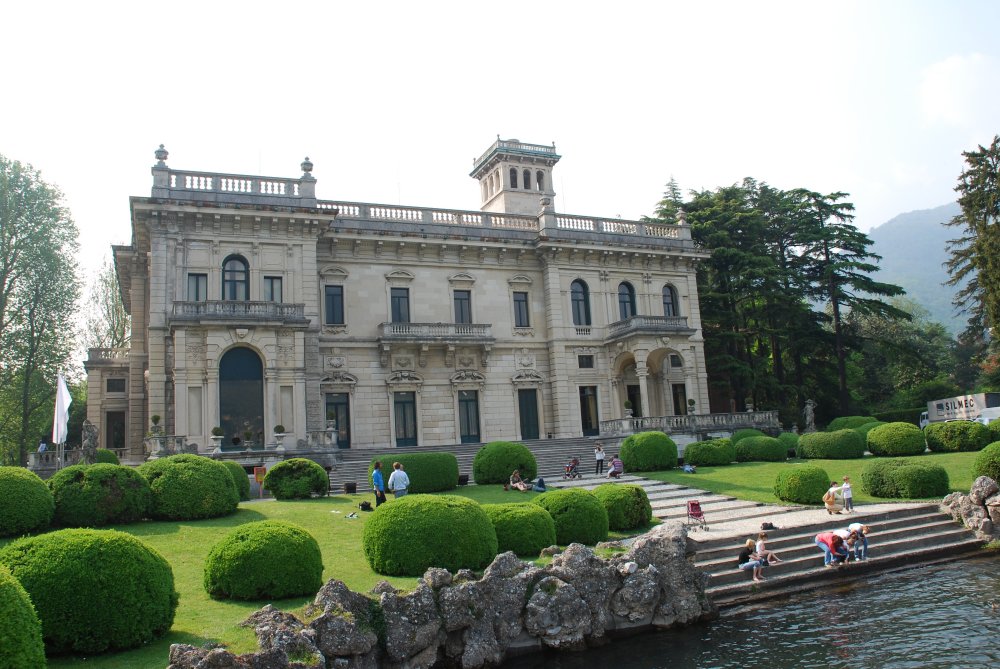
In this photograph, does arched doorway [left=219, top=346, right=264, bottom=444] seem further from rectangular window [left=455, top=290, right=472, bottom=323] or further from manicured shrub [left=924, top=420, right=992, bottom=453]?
manicured shrub [left=924, top=420, right=992, bottom=453]

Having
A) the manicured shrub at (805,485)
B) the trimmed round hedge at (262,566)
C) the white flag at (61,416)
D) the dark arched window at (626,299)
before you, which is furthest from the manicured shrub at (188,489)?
the dark arched window at (626,299)

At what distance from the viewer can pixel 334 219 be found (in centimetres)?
3481

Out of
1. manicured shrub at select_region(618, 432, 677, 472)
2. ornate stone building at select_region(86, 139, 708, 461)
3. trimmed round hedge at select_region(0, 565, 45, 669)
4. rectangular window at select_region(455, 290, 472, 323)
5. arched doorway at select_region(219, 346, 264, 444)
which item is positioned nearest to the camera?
trimmed round hedge at select_region(0, 565, 45, 669)

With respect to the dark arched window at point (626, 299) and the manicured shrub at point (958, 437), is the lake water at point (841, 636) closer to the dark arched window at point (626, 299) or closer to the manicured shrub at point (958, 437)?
the manicured shrub at point (958, 437)

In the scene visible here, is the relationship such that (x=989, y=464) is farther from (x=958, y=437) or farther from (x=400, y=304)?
(x=400, y=304)

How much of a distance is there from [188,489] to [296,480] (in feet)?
14.4

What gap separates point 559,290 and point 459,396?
8.15 meters

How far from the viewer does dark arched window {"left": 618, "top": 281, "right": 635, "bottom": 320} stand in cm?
4200

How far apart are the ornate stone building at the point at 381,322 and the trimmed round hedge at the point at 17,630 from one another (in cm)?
2229

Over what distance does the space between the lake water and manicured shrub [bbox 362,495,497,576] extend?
208 centimetres

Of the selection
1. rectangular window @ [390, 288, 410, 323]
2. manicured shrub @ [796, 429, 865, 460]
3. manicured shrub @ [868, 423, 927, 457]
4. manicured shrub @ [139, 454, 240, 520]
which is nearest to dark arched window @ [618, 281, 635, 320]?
rectangular window @ [390, 288, 410, 323]

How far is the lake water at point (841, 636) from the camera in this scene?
429 inches

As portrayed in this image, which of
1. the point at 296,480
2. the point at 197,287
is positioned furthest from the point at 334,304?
the point at 296,480

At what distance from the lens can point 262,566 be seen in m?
11.5
